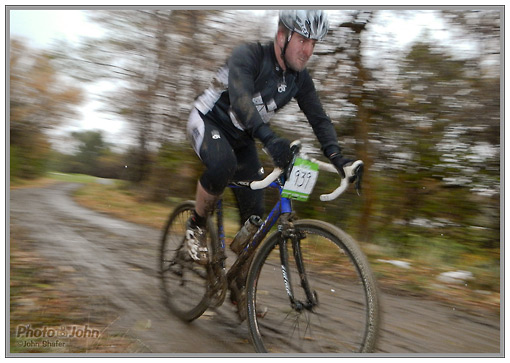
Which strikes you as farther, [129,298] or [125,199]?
[125,199]

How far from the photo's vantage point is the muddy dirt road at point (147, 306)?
2.66 meters

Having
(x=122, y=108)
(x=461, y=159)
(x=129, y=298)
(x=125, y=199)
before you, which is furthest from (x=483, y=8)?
(x=125, y=199)

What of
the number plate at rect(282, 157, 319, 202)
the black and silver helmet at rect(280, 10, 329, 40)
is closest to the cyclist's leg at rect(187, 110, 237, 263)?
the number plate at rect(282, 157, 319, 202)

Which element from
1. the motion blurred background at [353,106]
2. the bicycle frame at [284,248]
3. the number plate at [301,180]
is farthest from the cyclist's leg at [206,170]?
the motion blurred background at [353,106]

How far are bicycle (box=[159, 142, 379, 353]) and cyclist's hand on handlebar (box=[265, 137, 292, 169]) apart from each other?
0.16ft

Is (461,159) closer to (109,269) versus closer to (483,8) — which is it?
(483,8)

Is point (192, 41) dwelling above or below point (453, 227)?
above

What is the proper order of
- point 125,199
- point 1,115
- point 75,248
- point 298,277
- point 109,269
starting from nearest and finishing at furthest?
point 298,277
point 1,115
point 109,269
point 75,248
point 125,199

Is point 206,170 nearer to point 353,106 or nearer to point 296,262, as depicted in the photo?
point 296,262

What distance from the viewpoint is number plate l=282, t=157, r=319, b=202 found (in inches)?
83.6

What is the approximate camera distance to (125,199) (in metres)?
4.78

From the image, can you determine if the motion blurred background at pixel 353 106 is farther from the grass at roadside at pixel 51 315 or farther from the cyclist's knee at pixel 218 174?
the cyclist's knee at pixel 218 174

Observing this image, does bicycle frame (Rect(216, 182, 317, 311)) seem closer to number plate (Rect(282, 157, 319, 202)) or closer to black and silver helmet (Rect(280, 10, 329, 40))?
number plate (Rect(282, 157, 319, 202))

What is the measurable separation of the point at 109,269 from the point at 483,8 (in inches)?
139
